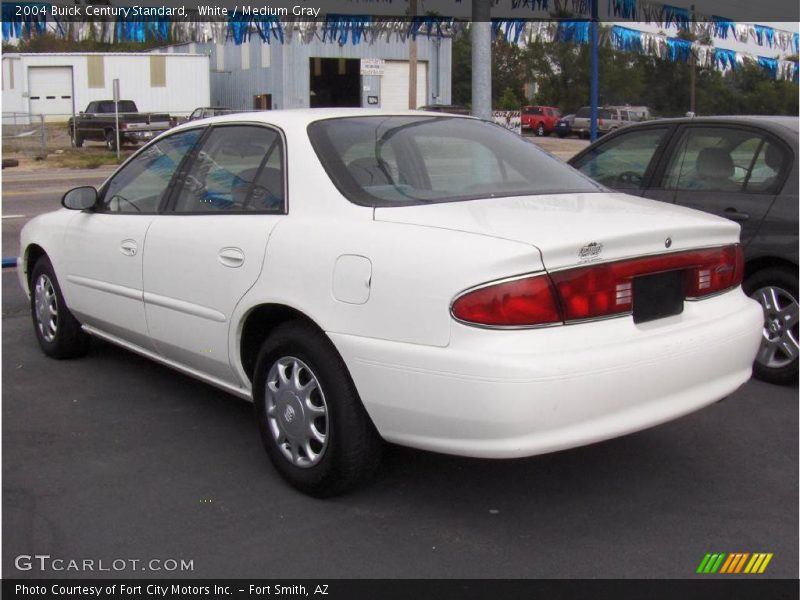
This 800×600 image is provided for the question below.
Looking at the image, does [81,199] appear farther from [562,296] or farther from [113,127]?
[113,127]

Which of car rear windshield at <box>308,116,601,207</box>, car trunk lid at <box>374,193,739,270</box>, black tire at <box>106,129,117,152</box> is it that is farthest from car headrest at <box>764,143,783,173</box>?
black tire at <box>106,129,117,152</box>

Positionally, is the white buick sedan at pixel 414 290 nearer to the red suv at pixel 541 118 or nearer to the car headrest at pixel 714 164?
the car headrest at pixel 714 164

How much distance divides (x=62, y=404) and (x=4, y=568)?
74.8 inches

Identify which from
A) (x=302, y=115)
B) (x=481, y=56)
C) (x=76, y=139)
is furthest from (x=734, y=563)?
(x=76, y=139)

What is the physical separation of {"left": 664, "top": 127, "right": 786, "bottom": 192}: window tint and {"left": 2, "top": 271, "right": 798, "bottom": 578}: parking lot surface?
140 cm

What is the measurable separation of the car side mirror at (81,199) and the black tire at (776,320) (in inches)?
151

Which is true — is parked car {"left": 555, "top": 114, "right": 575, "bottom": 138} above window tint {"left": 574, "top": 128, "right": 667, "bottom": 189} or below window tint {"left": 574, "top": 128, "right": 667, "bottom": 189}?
above

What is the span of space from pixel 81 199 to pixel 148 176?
1.68 ft

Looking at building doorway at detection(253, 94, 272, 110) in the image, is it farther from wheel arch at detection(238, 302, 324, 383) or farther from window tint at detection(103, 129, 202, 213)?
wheel arch at detection(238, 302, 324, 383)

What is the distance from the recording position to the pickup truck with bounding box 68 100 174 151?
32.5 meters

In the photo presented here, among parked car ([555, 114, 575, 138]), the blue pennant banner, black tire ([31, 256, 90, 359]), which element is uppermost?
the blue pennant banner

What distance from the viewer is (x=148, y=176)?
5.16 m

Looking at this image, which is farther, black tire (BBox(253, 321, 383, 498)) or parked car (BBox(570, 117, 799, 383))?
parked car (BBox(570, 117, 799, 383))
